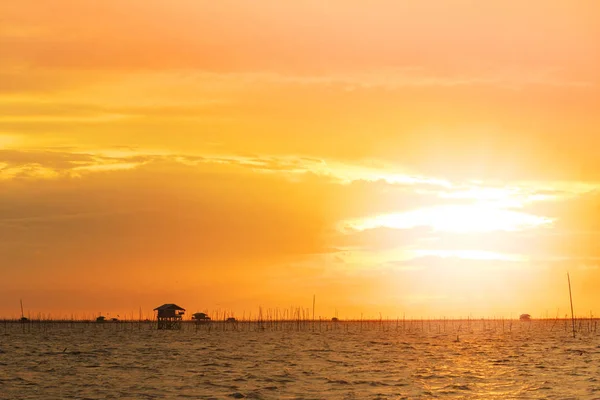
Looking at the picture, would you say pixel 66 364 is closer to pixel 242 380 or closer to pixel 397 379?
pixel 242 380

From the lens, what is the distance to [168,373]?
58.5 meters

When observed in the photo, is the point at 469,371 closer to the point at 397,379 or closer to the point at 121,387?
the point at 397,379

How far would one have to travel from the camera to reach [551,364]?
65.0 m

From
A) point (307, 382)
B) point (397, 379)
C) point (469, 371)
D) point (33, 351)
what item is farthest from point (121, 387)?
point (33, 351)

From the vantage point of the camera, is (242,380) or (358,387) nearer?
(358,387)

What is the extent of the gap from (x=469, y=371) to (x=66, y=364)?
3375cm

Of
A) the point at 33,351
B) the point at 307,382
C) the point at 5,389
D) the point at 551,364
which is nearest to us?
the point at 5,389

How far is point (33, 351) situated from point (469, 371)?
51.0 m

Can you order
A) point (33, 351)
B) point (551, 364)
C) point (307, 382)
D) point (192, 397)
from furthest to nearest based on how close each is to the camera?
point (33, 351), point (551, 364), point (307, 382), point (192, 397)

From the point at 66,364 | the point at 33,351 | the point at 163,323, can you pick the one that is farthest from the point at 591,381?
the point at 163,323

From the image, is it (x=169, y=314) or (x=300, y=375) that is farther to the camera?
(x=169, y=314)

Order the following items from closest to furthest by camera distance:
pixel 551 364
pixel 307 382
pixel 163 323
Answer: pixel 307 382 < pixel 551 364 < pixel 163 323

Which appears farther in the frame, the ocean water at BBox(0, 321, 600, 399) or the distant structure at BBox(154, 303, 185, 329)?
the distant structure at BBox(154, 303, 185, 329)

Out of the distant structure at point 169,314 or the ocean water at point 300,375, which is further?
the distant structure at point 169,314
